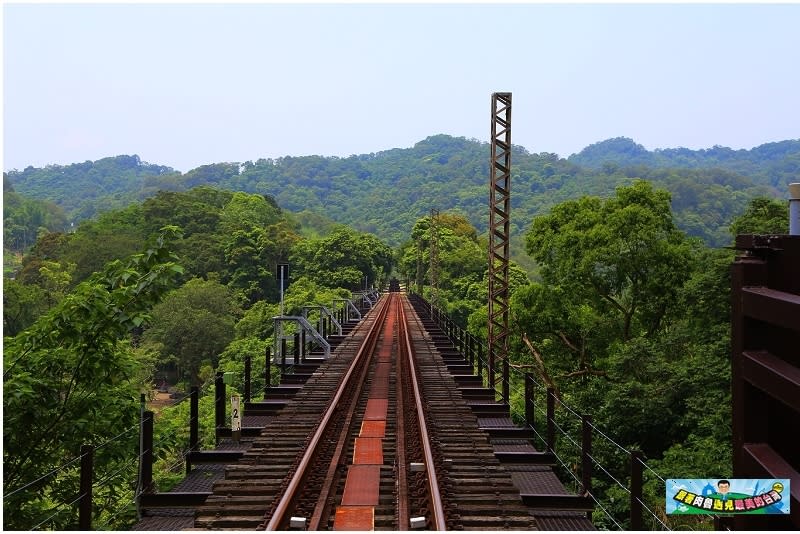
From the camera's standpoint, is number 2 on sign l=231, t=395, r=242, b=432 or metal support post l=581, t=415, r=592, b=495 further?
number 2 on sign l=231, t=395, r=242, b=432

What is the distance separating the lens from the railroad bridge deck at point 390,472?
20.2 ft

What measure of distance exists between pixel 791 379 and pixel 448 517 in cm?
278

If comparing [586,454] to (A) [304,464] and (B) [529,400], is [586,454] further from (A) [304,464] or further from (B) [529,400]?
(B) [529,400]

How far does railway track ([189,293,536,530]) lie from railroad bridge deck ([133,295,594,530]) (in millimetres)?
15

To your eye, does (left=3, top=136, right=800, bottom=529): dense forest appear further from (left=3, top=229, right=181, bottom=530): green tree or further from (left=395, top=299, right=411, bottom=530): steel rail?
(left=395, top=299, right=411, bottom=530): steel rail

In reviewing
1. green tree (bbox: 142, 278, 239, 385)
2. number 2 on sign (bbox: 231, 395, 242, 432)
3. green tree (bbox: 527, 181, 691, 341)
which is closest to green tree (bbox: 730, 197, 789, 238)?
green tree (bbox: 527, 181, 691, 341)

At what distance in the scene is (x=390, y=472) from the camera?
7.70 meters

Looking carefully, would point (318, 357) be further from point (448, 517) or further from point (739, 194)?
point (739, 194)

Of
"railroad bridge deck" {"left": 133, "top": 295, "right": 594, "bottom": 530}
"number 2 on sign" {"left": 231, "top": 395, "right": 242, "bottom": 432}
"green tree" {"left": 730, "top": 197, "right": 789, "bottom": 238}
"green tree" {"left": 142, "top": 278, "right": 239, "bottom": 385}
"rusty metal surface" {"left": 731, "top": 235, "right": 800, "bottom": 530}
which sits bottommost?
"green tree" {"left": 142, "top": 278, "right": 239, "bottom": 385}

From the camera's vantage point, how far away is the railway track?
6.09 metres

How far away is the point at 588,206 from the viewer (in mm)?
29375

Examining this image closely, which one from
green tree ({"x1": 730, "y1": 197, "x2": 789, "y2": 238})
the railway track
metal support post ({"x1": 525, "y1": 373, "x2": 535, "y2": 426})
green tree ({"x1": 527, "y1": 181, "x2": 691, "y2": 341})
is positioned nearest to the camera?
the railway track

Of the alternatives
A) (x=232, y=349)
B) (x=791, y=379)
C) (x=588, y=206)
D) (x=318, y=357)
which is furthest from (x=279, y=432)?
(x=232, y=349)

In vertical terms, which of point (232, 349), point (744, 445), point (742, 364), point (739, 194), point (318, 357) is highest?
point (739, 194)
